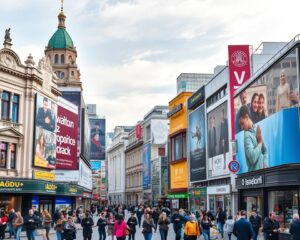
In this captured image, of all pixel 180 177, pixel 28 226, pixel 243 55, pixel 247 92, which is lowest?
pixel 28 226

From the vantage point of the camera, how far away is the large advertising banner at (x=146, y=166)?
9884 cm

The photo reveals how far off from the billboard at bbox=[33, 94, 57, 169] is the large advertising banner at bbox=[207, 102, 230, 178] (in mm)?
15576

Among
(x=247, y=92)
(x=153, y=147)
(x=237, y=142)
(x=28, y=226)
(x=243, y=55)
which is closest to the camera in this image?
(x=28, y=226)

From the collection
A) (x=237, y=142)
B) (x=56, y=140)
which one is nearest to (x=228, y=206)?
(x=237, y=142)

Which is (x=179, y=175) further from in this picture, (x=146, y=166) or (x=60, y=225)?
(x=60, y=225)

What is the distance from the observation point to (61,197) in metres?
50.6

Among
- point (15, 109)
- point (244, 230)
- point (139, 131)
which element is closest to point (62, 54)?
point (139, 131)

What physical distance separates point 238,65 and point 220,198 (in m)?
14.5

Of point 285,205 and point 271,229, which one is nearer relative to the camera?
point 271,229

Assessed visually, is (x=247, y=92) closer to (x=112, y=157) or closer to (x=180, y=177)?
(x=180, y=177)

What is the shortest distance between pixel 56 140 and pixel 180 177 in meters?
23.7

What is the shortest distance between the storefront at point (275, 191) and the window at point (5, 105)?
18.4 m

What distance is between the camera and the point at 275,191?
30844mm

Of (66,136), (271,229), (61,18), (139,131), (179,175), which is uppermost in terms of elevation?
(61,18)
